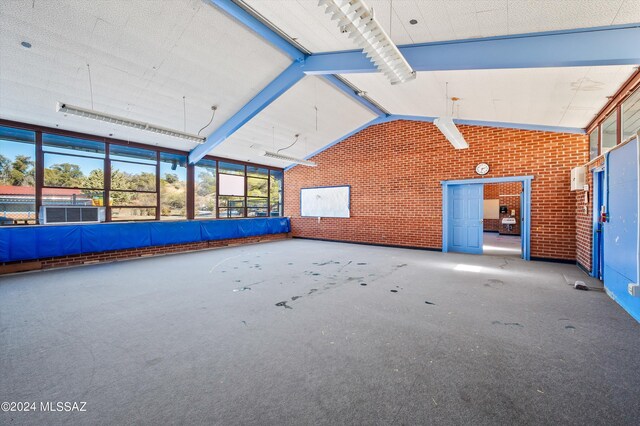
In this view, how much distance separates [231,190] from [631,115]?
959 centimetres

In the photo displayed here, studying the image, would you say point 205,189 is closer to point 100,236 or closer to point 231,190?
point 231,190

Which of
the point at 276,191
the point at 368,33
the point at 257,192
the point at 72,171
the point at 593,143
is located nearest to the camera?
the point at 368,33

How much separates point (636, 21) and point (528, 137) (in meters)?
4.15

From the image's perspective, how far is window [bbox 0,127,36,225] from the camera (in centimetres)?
570

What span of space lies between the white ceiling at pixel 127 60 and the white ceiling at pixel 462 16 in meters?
1.02

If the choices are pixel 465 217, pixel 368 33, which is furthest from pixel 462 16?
pixel 465 217

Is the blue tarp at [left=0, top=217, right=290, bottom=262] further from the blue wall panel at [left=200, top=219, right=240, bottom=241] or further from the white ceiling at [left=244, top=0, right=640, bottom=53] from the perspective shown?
the white ceiling at [left=244, top=0, right=640, bottom=53]

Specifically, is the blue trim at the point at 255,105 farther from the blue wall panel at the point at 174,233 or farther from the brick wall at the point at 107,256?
the brick wall at the point at 107,256

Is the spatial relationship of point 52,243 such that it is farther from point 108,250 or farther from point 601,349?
point 601,349

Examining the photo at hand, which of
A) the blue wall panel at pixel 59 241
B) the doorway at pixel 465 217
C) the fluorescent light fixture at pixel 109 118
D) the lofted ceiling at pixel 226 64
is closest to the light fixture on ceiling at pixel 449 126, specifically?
the lofted ceiling at pixel 226 64

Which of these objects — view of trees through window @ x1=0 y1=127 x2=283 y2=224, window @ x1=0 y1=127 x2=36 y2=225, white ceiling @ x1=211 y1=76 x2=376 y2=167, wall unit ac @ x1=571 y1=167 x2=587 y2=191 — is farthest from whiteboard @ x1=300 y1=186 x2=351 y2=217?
window @ x1=0 y1=127 x2=36 y2=225

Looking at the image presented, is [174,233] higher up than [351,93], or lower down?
lower down

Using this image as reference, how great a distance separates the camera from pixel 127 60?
454cm

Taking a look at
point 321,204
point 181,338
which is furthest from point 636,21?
point 321,204
